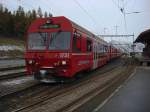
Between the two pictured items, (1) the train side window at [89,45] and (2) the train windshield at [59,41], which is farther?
(1) the train side window at [89,45]

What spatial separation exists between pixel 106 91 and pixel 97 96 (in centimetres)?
137

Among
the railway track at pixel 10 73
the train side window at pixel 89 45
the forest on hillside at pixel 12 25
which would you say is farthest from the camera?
the forest on hillside at pixel 12 25

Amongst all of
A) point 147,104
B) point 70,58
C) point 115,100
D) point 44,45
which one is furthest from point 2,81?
point 147,104

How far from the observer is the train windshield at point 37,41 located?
Answer: 46.0 ft

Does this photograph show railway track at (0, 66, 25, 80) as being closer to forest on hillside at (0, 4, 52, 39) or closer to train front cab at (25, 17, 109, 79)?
train front cab at (25, 17, 109, 79)

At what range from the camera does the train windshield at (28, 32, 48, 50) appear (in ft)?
46.0

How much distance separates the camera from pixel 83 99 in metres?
10.4

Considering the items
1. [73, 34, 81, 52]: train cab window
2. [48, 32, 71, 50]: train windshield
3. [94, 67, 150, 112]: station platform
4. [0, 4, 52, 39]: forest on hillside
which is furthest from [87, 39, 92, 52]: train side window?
[0, 4, 52, 39]: forest on hillside

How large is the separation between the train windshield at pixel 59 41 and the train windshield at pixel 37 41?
1.10 ft

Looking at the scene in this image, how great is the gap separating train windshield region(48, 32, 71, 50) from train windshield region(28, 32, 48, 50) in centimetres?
34

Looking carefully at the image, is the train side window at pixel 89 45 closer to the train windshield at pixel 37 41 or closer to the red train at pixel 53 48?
the red train at pixel 53 48

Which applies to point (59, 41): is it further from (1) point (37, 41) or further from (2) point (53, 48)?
(1) point (37, 41)

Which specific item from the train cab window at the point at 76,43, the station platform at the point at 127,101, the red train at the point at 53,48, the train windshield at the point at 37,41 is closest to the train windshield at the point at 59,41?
the red train at the point at 53,48

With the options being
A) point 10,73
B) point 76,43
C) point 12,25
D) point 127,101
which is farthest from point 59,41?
point 12,25
